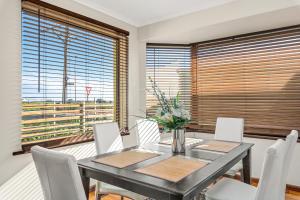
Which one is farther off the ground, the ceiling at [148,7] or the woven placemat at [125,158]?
the ceiling at [148,7]

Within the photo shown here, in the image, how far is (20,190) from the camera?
7.14 ft

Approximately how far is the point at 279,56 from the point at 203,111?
1.38 metres

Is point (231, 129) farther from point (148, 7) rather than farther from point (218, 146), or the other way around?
point (148, 7)

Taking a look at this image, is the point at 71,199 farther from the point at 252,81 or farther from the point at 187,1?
the point at 252,81

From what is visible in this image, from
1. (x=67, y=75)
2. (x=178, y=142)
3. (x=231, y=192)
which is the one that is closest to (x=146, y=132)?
(x=178, y=142)

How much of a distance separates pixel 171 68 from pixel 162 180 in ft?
9.23

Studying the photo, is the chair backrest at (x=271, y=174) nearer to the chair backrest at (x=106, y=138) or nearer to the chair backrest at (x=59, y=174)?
the chair backrest at (x=59, y=174)

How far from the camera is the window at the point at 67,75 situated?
2.33 m

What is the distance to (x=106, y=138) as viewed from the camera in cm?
235

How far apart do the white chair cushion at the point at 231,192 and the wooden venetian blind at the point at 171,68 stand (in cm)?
205

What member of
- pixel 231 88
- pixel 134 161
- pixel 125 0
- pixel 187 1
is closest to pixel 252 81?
pixel 231 88

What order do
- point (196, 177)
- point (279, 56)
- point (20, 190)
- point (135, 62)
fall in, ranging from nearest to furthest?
point (196, 177) < point (20, 190) < point (279, 56) < point (135, 62)

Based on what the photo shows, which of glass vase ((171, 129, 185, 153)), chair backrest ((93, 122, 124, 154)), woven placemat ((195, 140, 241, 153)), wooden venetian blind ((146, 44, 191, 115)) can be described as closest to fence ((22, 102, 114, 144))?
chair backrest ((93, 122, 124, 154))

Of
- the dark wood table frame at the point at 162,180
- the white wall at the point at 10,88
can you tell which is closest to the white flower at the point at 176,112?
the dark wood table frame at the point at 162,180
